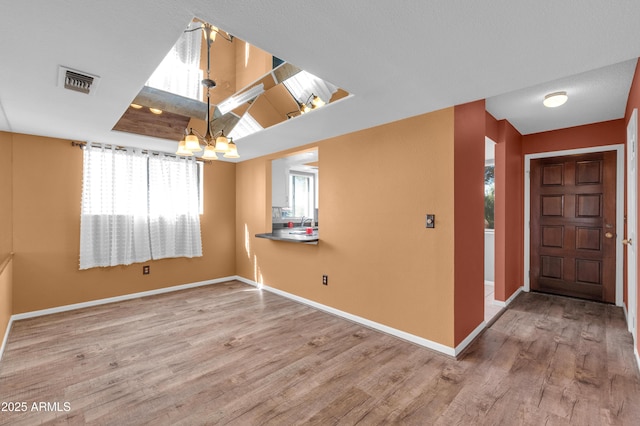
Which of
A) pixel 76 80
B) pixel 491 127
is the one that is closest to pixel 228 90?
pixel 76 80

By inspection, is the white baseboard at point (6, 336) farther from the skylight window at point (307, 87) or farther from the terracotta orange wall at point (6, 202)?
the skylight window at point (307, 87)

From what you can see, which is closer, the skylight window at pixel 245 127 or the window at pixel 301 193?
the skylight window at pixel 245 127

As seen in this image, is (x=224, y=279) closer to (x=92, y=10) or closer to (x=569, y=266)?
(x=92, y=10)

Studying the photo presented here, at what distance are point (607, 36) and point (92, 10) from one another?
8.48 ft

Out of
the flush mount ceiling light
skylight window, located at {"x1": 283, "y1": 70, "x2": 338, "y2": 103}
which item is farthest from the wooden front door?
skylight window, located at {"x1": 283, "y1": 70, "x2": 338, "y2": 103}

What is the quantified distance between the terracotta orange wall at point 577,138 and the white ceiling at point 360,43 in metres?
1.59

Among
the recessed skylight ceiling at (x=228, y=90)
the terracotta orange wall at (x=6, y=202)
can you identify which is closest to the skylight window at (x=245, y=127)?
the recessed skylight ceiling at (x=228, y=90)

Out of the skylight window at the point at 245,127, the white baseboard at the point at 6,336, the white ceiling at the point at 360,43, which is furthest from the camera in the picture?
the skylight window at the point at 245,127

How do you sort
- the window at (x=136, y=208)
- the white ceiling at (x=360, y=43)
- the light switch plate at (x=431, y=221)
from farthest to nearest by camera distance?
the window at (x=136, y=208), the light switch plate at (x=431, y=221), the white ceiling at (x=360, y=43)

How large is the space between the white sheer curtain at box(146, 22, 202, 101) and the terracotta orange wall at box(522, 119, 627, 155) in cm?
477

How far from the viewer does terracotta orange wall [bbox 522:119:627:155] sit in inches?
148

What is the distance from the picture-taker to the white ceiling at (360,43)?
1.34m

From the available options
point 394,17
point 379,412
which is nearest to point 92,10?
point 394,17

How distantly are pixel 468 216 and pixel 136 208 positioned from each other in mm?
4374
